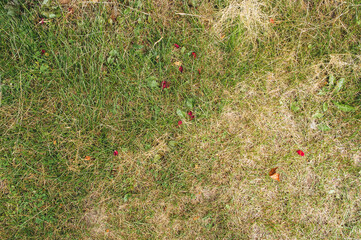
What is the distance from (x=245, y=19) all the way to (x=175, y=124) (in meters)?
1.33

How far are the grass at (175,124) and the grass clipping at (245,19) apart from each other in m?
0.01

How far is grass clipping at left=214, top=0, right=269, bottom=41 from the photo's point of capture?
2537 mm

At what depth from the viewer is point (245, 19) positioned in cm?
255

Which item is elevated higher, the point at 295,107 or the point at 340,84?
the point at 340,84

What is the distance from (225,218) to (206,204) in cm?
24

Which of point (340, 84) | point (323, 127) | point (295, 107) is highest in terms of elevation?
point (340, 84)

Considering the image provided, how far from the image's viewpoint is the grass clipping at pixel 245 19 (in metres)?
2.54

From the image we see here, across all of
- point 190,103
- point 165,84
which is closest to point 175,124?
point 190,103

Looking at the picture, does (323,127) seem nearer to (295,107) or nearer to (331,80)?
(295,107)

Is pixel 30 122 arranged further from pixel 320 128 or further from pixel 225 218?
pixel 320 128

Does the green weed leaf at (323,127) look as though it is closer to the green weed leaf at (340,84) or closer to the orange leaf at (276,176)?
the green weed leaf at (340,84)

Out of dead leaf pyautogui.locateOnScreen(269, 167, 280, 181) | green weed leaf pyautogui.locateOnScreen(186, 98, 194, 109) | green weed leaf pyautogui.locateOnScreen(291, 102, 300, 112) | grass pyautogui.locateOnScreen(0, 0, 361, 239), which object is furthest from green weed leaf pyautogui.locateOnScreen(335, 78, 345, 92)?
green weed leaf pyautogui.locateOnScreen(186, 98, 194, 109)

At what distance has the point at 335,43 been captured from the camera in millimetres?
2555

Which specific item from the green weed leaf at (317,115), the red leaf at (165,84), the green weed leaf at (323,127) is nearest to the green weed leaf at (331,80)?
the green weed leaf at (317,115)
